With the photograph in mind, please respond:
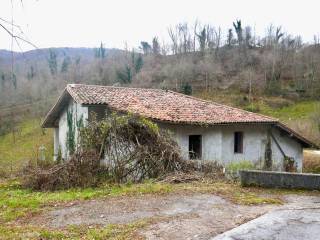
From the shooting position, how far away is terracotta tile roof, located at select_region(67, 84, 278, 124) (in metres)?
18.9

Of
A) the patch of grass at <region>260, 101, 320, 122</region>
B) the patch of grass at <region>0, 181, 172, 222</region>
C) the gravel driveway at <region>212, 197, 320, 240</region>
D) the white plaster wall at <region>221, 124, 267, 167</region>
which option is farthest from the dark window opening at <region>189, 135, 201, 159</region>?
the patch of grass at <region>260, 101, 320, 122</region>

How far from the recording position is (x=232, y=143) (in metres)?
21.0

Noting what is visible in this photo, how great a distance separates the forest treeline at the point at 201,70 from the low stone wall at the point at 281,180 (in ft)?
163

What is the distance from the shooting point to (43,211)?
7715 mm

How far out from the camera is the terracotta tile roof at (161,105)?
62.1ft

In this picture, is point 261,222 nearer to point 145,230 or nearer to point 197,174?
point 145,230

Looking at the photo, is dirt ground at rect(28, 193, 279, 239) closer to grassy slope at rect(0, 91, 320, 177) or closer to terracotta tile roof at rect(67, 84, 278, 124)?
terracotta tile roof at rect(67, 84, 278, 124)

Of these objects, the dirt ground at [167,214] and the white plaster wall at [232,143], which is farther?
the white plaster wall at [232,143]

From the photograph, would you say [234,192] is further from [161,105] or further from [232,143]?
[161,105]

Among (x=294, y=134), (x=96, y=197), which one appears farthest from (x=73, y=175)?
(x=294, y=134)

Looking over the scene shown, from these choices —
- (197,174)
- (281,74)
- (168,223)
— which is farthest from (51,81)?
(168,223)

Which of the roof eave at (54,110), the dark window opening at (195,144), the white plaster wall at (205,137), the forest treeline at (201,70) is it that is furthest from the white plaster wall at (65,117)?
the forest treeline at (201,70)

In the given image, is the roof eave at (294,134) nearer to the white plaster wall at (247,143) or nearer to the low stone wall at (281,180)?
the white plaster wall at (247,143)

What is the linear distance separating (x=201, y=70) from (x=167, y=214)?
210 feet
